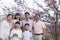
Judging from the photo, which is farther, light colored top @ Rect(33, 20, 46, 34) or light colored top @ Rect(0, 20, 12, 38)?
light colored top @ Rect(33, 20, 46, 34)

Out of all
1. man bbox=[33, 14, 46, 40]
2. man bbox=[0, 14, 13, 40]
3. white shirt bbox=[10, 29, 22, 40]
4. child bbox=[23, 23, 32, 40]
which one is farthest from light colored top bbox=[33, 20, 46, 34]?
man bbox=[0, 14, 13, 40]

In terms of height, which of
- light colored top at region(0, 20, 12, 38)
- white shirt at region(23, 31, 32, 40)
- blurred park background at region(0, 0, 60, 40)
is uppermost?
blurred park background at region(0, 0, 60, 40)

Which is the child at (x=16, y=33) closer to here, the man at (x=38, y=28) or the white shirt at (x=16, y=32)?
the white shirt at (x=16, y=32)

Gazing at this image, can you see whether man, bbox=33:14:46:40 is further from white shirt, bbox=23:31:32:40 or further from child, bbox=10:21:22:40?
child, bbox=10:21:22:40

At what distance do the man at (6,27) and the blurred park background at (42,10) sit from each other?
62 millimetres

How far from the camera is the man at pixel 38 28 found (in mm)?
3266

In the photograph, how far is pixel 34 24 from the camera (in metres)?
3.26

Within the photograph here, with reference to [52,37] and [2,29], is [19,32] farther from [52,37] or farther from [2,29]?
[52,37]

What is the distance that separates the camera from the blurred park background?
10.5ft

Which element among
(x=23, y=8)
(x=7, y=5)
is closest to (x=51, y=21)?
(x=23, y=8)

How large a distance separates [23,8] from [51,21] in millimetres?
483

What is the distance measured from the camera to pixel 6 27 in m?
3.18

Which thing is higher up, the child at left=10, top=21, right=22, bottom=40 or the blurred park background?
the blurred park background

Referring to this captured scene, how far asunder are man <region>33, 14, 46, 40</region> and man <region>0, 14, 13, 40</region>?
0.38 meters
